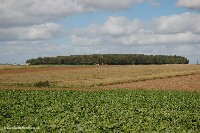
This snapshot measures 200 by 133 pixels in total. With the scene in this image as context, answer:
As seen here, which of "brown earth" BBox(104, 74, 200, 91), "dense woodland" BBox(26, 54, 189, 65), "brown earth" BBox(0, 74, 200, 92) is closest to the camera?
"brown earth" BBox(0, 74, 200, 92)

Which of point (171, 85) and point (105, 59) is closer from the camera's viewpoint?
point (171, 85)

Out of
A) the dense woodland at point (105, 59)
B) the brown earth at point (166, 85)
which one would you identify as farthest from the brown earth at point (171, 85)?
the dense woodland at point (105, 59)

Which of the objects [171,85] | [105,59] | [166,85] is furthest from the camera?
[105,59]

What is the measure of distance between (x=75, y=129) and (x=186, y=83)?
4346 cm

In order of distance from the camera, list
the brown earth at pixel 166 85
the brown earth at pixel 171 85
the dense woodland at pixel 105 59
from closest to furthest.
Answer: the brown earth at pixel 166 85, the brown earth at pixel 171 85, the dense woodland at pixel 105 59

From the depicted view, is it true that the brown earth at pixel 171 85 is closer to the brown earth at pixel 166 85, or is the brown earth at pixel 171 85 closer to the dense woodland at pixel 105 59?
the brown earth at pixel 166 85

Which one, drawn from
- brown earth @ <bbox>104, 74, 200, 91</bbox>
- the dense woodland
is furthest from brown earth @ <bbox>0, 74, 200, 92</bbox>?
the dense woodland

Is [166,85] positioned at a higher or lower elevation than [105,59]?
lower

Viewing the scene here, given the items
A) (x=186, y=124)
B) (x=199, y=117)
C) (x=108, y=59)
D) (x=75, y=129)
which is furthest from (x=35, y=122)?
(x=108, y=59)

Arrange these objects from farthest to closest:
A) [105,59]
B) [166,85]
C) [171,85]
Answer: [105,59]
[166,85]
[171,85]

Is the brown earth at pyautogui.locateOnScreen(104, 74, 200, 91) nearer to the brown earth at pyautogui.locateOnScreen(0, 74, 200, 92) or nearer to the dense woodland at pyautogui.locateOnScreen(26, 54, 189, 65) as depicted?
the brown earth at pyautogui.locateOnScreen(0, 74, 200, 92)

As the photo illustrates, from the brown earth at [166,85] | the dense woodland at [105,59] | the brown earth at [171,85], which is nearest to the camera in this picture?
the brown earth at [166,85]

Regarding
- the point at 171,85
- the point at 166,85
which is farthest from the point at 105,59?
the point at 171,85

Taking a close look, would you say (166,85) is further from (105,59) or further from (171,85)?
(105,59)
